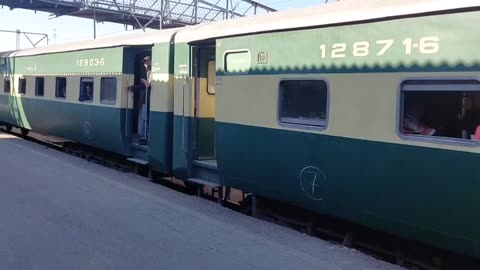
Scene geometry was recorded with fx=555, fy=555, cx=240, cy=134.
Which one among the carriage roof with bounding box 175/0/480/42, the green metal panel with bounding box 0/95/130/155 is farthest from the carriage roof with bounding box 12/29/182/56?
the carriage roof with bounding box 175/0/480/42

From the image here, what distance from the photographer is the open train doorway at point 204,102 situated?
9.07 metres

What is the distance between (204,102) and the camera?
9172 mm

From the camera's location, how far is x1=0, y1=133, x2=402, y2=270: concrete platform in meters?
5.71

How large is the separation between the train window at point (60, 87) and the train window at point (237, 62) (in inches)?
302

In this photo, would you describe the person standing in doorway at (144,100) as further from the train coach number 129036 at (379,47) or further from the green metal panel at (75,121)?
the train coach number 129036 at (379,47)

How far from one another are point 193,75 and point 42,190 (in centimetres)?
315

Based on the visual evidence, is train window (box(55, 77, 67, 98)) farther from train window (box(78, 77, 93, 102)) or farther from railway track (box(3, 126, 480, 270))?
railway track (box(3, 126, 480, 270))

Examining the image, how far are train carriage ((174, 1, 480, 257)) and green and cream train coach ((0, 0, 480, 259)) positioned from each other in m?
0.01

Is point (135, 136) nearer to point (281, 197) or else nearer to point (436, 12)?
point (281, 197)

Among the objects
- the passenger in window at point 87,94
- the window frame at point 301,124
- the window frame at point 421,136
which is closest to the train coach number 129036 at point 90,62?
the passenger in window at point 87,94

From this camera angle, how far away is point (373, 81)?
5602mm

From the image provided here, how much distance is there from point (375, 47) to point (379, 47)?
0.17ft

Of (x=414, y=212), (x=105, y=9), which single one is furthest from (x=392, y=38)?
(x=105, y=9)

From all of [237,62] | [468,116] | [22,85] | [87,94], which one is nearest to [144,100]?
[87,94]
